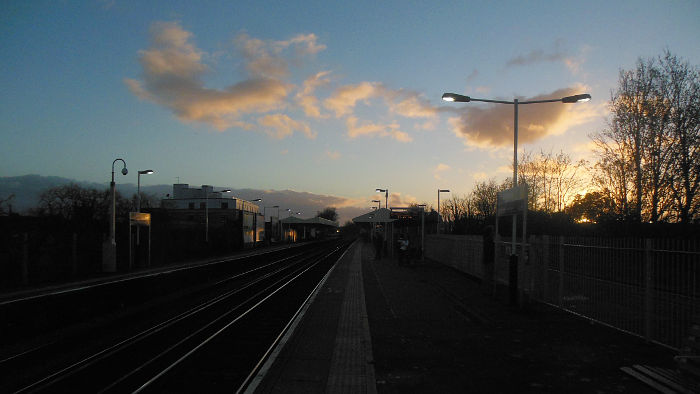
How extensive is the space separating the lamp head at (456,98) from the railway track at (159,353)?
745 centimetres

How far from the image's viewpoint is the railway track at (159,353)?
736 cm

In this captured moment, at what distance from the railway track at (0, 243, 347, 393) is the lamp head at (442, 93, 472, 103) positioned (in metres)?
7.45

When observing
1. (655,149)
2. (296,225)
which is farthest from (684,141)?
(296,225)

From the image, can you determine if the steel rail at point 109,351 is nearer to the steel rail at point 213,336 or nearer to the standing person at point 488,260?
the steel rail at point 213,336

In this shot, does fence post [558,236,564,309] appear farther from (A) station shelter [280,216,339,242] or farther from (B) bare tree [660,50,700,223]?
(A) station shelter [280,216,339,242]

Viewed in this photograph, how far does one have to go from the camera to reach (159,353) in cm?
929

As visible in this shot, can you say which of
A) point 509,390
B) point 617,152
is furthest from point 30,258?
point 617,152

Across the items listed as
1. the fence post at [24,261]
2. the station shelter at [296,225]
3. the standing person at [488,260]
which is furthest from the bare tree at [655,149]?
the station shelter at [296,225]

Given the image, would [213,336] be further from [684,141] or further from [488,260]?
[684,141]

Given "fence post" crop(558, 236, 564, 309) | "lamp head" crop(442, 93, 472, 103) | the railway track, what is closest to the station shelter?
"lamp head" crop(442, 93, 472, 103)

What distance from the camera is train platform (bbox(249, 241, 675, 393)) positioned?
23.4ft

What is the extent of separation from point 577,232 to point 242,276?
62.3 ft

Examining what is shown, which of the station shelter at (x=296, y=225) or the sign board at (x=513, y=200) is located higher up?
the sign board at (x=513, y=200)

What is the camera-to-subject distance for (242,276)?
93.8 feet
